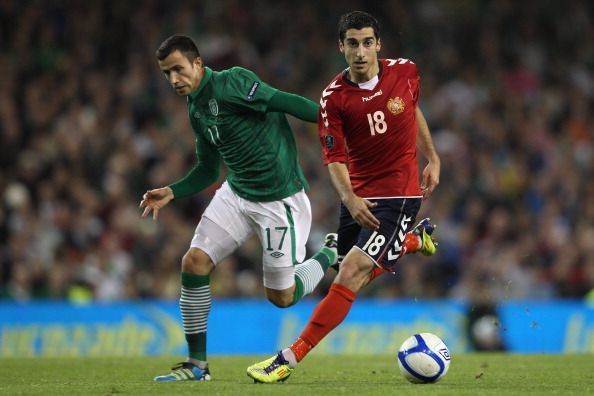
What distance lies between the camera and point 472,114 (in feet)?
59.8

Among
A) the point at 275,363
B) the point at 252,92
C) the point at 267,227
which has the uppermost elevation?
the point at 252,92

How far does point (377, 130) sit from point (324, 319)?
1366mm

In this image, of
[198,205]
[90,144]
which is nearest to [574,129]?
[198,205]

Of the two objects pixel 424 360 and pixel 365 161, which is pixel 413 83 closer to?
pixel 365 161

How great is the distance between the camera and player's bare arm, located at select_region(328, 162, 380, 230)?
7715mm

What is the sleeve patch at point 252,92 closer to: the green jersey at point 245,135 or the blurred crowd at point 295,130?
the green jersey at point 245,135

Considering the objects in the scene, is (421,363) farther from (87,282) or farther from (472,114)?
(472,114)

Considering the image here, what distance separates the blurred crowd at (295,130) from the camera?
599 inches

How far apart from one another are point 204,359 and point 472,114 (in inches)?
427

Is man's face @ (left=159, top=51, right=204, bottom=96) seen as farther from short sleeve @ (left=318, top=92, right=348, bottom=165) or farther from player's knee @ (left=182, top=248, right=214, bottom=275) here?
player's knee @ (left=182, top=248, right=214, bottom=275)

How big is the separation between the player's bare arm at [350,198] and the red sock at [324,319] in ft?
1.60

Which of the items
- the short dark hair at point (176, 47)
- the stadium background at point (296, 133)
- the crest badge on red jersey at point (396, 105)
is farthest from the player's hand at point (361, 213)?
the stadium background at point (296, 133)

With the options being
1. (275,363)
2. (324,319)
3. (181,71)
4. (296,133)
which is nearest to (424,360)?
(324,319)

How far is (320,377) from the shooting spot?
27.7 ft
